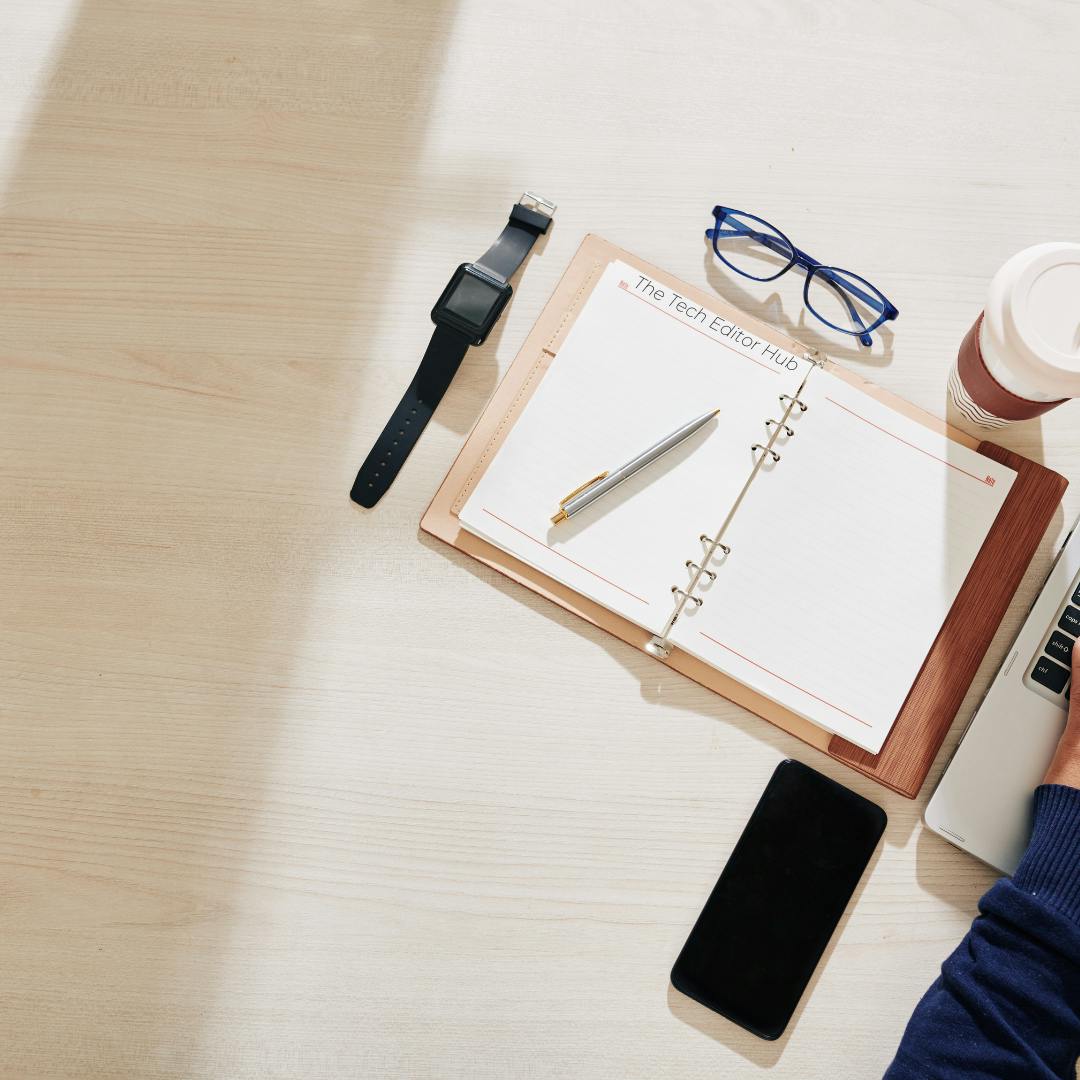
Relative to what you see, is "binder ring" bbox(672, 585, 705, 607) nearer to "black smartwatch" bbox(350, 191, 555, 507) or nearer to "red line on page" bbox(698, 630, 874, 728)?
"red line on page" bbox(698, 630, 874, 728)

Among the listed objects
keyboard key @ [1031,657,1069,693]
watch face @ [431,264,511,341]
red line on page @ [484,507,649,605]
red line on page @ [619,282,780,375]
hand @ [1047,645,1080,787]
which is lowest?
red line on page @ [484,507,649,605]

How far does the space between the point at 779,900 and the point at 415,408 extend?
495 mm

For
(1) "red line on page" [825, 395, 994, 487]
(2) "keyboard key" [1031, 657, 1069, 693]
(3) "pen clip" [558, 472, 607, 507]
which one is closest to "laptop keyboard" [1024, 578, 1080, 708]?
(2) "keyboard key" [1031, 657, 1069, 693]

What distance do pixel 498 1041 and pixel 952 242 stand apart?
770 mm

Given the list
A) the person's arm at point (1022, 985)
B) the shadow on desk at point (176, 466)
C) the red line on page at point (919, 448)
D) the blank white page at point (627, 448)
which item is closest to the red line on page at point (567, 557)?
the blank white page at point (627, 448)

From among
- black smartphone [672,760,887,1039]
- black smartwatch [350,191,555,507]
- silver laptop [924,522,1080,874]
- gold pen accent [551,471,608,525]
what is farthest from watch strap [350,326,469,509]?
silver laptop [924,522,1080,874]

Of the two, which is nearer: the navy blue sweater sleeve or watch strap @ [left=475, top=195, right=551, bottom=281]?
the navy blue sweater sleeve

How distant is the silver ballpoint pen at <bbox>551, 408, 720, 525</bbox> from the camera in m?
0.69

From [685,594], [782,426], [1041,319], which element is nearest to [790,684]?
[685,594]

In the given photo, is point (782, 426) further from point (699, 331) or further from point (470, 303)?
point (470, 303)

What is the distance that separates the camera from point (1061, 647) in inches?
27.4

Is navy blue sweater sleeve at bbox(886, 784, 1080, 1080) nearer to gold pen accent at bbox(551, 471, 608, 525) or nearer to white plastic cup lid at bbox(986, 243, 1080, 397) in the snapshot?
white plastic cup lid at bbox(986, 243, 1080, 397)

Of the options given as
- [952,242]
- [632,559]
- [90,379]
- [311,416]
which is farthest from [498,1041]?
[952,242]

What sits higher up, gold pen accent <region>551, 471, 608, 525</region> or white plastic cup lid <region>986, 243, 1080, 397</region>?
white plastic cup lid <region>986, 243, 1080, 397</region>
